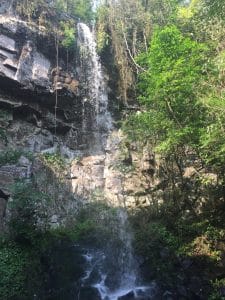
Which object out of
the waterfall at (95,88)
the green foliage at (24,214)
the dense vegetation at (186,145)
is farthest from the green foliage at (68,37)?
the green foliage at (24,214)

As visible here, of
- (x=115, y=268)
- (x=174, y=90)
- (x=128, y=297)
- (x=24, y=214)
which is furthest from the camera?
(x=115, y=268)

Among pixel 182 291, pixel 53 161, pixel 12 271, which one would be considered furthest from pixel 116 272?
pixel 53 161

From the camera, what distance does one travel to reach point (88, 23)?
18.4 m

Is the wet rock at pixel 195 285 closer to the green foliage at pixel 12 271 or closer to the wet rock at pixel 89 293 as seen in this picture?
the wet rock at pixel 89 293

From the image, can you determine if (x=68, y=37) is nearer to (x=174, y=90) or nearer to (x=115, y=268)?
(x=174, y=90)

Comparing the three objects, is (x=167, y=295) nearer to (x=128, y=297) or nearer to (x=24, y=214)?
(x=128, y=297)

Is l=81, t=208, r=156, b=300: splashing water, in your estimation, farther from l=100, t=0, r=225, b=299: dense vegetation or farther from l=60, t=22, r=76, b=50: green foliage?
l=60, t=22, r=76, b=50: green foliage

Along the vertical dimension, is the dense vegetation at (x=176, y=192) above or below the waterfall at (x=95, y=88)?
below

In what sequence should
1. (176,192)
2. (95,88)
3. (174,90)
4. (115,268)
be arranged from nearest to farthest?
(174,90), (115,268), (176,192), (95,88)

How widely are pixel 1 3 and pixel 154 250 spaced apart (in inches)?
486

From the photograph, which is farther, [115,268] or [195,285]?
[115,268]

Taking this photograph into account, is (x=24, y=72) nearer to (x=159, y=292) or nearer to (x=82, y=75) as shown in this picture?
(x=82, y=75)

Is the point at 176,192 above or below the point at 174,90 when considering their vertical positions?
below

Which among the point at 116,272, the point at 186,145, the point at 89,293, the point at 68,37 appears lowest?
the point at 89,293
